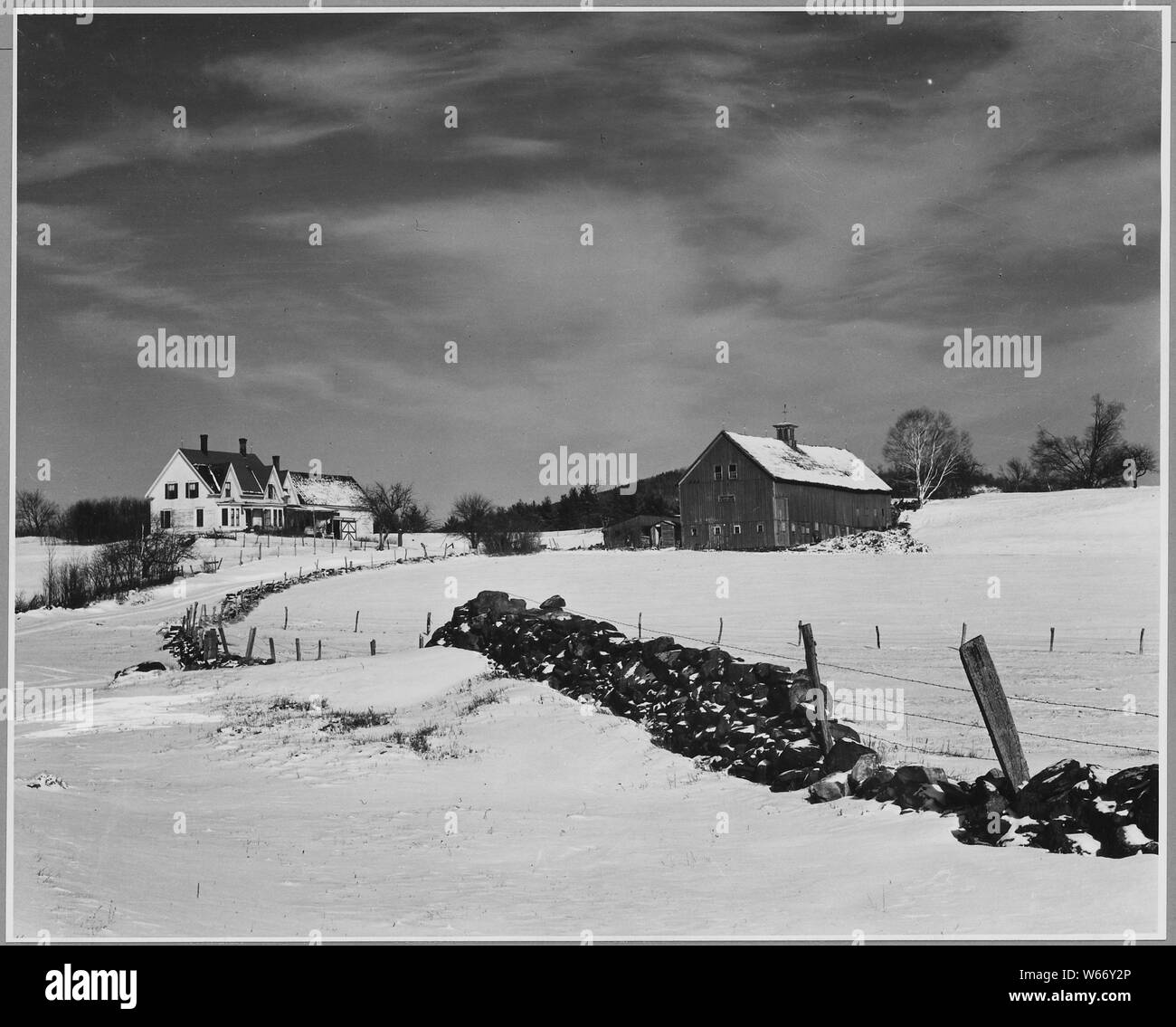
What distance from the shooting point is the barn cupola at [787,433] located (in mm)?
18345

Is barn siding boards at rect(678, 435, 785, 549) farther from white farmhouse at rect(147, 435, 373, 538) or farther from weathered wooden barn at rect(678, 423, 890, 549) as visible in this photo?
white farmhouse at rect(147, 435, 373, 538)

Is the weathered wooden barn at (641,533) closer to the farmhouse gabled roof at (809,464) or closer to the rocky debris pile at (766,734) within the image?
the farmhouse gabled roof at (809,464)

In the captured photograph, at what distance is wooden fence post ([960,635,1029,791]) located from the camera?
1024cm

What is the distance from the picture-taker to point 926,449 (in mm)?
21703

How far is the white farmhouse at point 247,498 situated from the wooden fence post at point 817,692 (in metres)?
9.46

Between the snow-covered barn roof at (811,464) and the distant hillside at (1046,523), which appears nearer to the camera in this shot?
the distant hillside at (1046,523)

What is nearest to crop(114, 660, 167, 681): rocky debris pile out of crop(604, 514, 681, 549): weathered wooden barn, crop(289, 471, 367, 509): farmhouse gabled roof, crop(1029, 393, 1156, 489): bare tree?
crop(289, 471, 367, 509): farmhouse gabled roof

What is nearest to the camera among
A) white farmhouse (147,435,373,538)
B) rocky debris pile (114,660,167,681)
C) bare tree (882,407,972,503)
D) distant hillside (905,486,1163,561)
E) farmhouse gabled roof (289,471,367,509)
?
distant hillside (905,486,1163,561)

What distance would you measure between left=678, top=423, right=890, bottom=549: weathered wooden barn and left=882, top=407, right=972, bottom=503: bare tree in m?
1.23

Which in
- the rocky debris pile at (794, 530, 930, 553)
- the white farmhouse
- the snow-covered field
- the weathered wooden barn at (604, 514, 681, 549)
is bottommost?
the snow-covered field

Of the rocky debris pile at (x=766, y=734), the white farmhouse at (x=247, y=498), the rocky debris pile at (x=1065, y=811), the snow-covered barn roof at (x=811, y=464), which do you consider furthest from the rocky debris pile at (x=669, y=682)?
the snow-covered barn roof at (x=811, y=464)

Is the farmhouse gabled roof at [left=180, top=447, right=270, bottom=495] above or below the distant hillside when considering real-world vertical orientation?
above

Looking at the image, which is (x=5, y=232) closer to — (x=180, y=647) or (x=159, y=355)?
(x=159, y=355)
